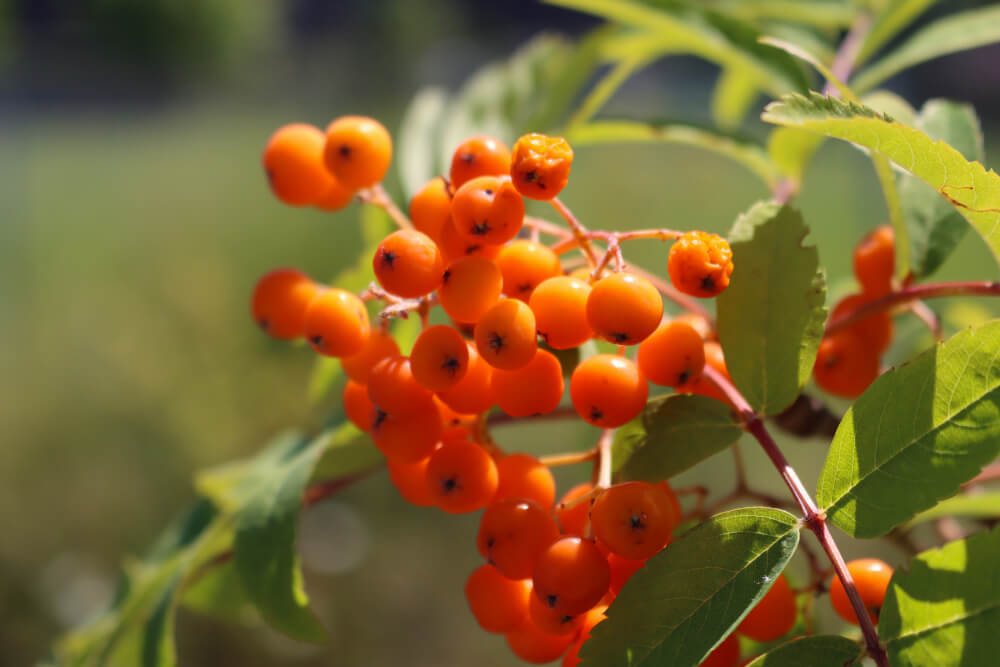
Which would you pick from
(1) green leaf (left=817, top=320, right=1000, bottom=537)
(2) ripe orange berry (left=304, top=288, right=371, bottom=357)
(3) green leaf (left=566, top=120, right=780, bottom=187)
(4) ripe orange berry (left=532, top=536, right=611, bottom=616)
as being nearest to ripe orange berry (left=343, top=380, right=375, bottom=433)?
(2) ripe orange berry (left=304, top=288, right=371, bottom=357)

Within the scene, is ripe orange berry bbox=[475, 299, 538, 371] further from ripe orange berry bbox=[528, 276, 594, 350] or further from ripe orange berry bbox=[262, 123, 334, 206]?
ripe orange berry bbox=[262, 123, 334, 206]

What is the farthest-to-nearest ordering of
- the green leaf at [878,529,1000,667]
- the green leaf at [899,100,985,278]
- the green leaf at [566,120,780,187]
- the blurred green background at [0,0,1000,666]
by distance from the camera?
1. the blurred green background at [0,0,1000,666]
2. the green leaf at [566,120,780,187]
3. the green leaf at [899,100,985,278]
4. the green leaf at [878,529,1000,667]

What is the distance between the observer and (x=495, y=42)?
9.92 meters

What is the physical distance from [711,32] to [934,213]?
21 centimetres

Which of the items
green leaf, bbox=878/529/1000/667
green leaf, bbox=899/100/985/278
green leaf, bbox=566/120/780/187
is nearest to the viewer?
green leaf, bbox=878/529/1000/667

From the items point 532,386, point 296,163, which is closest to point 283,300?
point 296,163

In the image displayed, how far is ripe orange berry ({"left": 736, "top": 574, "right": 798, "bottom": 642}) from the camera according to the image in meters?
0.42

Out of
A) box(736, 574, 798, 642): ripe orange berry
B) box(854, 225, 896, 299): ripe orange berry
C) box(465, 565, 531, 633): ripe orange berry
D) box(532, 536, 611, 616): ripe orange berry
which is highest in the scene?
box(532, 536, 611, 616): ripe orange berry

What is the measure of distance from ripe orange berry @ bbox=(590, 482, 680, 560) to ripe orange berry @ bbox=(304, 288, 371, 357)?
0.50 feet

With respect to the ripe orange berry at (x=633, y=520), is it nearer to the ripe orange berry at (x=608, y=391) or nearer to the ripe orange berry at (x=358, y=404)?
the ripe orange berry at (x=608, y=391)

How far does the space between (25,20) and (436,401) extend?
44.1 feet

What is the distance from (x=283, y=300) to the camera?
0.50 metres

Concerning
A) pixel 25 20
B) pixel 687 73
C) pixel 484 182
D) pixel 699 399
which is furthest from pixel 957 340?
pixel 25 20

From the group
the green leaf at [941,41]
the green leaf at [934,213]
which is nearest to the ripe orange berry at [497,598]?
the green leaf at [934,213]
